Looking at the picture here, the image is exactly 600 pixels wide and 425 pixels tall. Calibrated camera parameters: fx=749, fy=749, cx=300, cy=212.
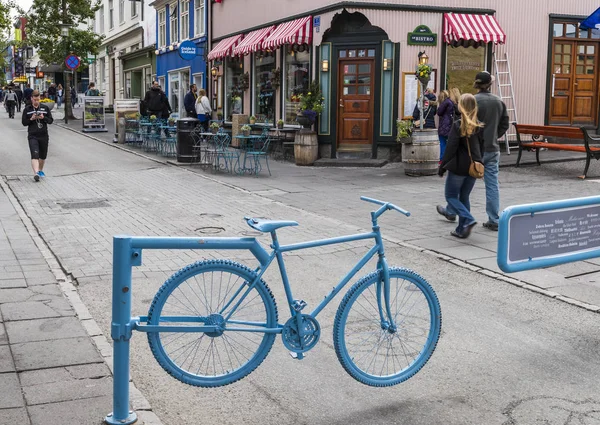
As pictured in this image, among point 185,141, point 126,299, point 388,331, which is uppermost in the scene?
point 185,141

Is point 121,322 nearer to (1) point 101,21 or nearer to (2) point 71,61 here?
(2) point 71,61

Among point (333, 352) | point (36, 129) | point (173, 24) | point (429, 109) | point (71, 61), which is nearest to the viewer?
point (333, 352)

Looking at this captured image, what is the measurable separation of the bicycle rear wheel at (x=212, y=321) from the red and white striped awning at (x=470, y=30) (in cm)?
1487

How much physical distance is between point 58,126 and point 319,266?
26.9m

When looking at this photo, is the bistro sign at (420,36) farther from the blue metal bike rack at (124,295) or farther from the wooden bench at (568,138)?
the blue metal bike rack at (124,295)

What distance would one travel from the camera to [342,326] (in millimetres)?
4219

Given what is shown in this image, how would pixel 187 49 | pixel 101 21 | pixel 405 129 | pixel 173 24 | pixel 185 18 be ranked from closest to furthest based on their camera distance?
pixel 405 129 → pixel 187 49 → pixel 185 18 → pixel 173 24 → pixel 101 21

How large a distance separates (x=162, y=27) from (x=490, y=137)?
2721 centimetres

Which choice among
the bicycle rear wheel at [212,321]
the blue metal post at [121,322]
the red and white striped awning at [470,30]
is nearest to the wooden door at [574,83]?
the red and white striped awning at [470,30]

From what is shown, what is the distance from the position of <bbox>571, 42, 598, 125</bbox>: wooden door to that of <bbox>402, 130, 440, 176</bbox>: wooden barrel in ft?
20.4

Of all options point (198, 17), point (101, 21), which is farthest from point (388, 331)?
point (101, 21)

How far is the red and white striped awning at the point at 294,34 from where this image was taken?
18953 millimetres

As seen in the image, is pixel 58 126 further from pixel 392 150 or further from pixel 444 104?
pixel 444 104

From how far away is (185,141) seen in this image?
1797 cm
